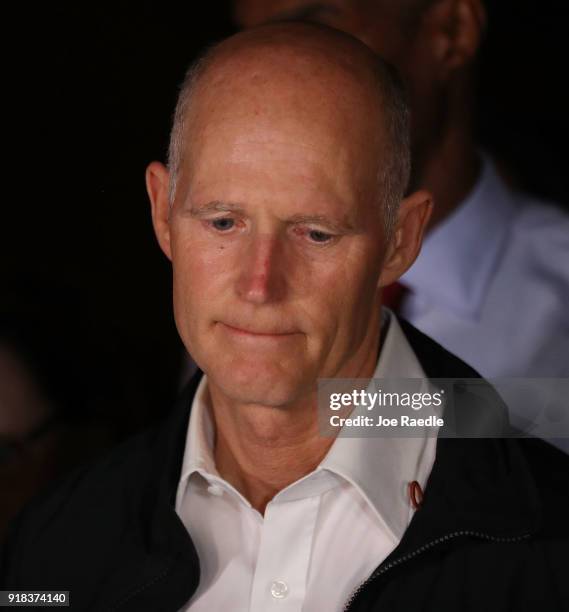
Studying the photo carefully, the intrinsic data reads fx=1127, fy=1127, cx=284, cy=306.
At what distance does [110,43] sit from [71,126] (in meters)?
0.15

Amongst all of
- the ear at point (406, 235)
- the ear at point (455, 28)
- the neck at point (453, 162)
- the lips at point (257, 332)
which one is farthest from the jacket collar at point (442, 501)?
the ear at point (455, 28)

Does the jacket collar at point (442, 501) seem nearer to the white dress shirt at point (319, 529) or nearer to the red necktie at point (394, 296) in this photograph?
the white dress shirt at point (319, 529)

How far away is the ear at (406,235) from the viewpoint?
4.53ft

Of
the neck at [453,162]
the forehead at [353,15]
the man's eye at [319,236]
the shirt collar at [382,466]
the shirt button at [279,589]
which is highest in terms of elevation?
the forehead at [353,15]

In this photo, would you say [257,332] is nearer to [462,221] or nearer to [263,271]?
[263,271]

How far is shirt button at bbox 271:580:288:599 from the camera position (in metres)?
1.33

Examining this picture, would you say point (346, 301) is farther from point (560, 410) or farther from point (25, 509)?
point (25, 509)

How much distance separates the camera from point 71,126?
1.88m

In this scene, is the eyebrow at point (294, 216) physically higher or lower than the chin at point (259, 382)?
higher

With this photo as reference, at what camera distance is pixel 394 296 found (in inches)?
77.4

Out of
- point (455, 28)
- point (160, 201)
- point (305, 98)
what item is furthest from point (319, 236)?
point (455, 28)

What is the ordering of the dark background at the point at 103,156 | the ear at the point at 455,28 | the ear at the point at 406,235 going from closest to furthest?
the ear at the point at 406,235
the dark background at the point at 103,156
the ear at the point at 455,28

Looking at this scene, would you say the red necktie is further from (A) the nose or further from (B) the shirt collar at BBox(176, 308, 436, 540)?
(A) the nose

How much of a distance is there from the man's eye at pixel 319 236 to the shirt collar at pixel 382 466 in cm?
21
